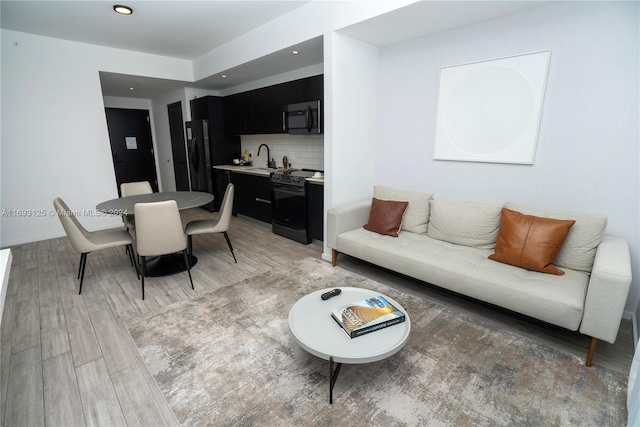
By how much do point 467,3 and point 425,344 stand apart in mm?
2631

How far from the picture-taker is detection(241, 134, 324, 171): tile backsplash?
4602mm

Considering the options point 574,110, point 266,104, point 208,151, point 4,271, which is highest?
point 266,104

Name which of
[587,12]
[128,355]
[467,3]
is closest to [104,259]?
[128,355]

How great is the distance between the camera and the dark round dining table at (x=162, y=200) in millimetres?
2955

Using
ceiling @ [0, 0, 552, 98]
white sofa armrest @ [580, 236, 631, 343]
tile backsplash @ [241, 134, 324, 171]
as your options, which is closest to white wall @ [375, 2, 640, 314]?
ceiling @ [0, 0, 552, 98]

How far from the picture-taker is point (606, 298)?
68.8 inches

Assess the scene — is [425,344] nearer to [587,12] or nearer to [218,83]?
[587,12]

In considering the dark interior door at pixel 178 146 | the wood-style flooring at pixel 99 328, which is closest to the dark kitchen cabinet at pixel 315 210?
the wood-style flooring at pixel 99 328

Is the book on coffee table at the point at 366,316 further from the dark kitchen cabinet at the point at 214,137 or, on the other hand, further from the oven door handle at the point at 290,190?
the dark kitchen cabinet at the point at 214,137

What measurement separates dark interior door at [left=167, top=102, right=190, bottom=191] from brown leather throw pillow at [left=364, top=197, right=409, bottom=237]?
4652 mm

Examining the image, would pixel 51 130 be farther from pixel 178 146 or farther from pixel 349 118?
pixel 349 118

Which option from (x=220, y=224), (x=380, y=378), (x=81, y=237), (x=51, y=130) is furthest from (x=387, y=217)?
(x=51, y=130)

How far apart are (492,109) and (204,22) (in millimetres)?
3348

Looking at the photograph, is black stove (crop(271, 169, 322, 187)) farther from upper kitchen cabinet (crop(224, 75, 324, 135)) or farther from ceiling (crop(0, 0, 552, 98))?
ceiling (crop(0, 0, 552, 98))
